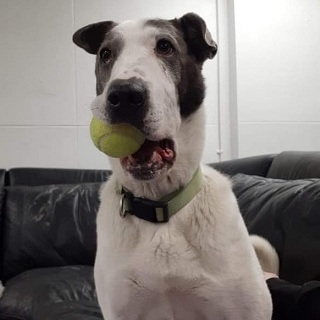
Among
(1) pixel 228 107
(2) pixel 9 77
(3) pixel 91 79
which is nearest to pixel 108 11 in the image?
(3) pixel 91 79

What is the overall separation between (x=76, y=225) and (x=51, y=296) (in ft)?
2.45

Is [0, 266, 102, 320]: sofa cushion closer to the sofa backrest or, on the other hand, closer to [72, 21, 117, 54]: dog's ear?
the sofa backrest

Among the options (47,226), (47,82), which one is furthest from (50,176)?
(47,82)

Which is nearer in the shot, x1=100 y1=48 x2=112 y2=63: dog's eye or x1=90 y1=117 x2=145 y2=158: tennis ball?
x1=90 y1=117 x2=145 y2=158: tennis ball

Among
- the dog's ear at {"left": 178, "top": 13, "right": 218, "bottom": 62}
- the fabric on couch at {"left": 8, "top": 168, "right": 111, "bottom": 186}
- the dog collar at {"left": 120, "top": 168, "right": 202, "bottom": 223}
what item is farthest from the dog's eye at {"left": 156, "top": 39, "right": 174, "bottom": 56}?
the fabric on couch at {"left": 8, "top": 168, "right": 111, "bottom": 186}

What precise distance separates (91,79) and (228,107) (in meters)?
1.09

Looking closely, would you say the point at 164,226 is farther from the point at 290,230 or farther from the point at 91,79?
the point at 91,79

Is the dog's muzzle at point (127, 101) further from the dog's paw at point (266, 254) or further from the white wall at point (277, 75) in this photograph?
the white wall at point (277, 75)

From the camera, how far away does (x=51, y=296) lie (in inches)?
79.3

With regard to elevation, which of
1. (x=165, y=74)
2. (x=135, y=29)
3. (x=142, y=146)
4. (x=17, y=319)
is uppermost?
(x=135, y=29)

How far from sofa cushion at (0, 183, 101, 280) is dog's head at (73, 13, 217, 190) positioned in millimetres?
1494

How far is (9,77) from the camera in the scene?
325cm

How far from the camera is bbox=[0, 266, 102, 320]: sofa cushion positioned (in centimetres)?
171

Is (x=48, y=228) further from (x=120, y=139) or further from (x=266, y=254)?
(x=120, y=139)
